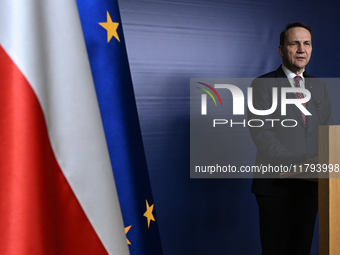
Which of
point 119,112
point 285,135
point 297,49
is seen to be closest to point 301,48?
point 297,49

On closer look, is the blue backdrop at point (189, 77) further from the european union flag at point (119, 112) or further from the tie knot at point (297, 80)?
the european union flag at point (119, 112)

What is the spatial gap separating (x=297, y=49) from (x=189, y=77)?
71 cm

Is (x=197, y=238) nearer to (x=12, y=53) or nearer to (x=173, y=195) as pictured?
(x=173, y=195)

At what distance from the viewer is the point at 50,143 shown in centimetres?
40

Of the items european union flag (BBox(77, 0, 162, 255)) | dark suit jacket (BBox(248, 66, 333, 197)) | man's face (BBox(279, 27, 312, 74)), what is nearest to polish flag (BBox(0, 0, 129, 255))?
european union flag (BBox(77, 0, 162, 255))

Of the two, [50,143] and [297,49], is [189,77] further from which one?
[50,143]

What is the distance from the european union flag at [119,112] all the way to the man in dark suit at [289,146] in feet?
2.60

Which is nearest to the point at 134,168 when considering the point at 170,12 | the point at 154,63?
the point at 154,63

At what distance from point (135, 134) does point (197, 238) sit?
1.51m

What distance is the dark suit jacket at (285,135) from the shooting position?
4.14 ft

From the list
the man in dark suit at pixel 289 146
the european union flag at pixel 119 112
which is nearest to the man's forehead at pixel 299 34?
the man in dark suit at pixel 289 146

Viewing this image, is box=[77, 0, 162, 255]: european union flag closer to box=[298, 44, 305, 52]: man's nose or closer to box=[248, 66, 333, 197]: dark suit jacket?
box=[248, 66, 333, 197]: dark suit jacket

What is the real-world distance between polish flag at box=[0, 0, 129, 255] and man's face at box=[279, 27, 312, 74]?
115cm

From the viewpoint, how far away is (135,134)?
0.62m
